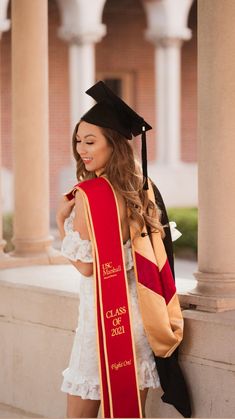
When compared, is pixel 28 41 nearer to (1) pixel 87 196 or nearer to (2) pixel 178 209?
(1) pixel 87 196

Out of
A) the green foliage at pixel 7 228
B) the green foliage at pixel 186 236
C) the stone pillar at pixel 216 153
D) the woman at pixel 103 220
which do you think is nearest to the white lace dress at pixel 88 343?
the woman at pixel 103 220

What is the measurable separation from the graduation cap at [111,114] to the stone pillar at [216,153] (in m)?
0.61

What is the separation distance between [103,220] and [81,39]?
13.5 m

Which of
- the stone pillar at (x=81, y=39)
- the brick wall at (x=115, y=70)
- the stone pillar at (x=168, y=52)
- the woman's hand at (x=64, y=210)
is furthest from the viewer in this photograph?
the brick wall at (x=115, y=70)

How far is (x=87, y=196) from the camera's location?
4.43 m

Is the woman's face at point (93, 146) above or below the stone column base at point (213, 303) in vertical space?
above

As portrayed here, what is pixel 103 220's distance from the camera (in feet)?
14.6

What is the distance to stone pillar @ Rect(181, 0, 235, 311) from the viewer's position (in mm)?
5012

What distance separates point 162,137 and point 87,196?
1490 cm

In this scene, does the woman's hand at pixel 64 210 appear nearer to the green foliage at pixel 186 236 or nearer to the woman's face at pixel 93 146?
the woman's face at pixel 93 146

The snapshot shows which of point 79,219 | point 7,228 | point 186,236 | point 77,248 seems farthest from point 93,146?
point 186,236

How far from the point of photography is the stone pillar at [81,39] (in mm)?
17531

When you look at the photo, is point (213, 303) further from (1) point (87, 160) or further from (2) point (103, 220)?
(1) point (87, 160)

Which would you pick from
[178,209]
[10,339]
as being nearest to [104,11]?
[178,209]
